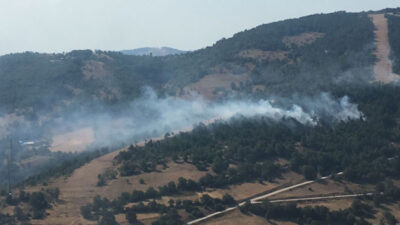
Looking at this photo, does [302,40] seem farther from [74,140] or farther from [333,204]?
[333,204]

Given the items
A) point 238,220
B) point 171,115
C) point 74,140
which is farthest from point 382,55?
point 238,220

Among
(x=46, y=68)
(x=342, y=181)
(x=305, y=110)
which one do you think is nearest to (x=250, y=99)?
(x=305, y=110)

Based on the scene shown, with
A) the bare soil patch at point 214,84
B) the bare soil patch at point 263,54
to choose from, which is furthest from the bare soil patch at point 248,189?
the bare soil patch at point 263,54

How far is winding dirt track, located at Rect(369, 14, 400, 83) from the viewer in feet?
467

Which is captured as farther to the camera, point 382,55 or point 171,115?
point 382,55

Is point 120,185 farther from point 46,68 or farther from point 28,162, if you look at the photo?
point 46,68

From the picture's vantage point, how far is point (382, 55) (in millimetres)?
162750

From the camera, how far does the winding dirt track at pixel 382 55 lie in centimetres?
14238

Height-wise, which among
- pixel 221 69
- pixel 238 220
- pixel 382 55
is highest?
pixel 221 69

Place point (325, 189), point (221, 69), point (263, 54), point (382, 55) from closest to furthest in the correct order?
point (325, 189), point (382, 55), point (221, 69), point (263, 54)

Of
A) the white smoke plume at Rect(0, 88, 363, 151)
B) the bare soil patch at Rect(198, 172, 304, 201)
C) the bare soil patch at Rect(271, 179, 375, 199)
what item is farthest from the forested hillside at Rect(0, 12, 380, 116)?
the bare soil patch at Rect(271, 179, 375, 199)

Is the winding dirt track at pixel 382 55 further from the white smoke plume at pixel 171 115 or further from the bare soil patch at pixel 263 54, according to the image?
the white smoke plume at pixel 171 115

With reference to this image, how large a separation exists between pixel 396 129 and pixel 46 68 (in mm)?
134413

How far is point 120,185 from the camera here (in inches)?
3172
